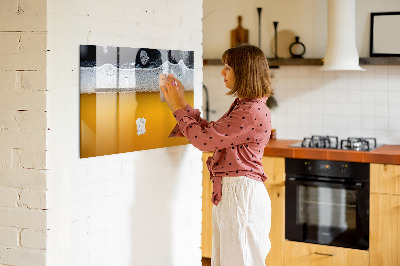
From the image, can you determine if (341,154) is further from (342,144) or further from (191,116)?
(191,116)

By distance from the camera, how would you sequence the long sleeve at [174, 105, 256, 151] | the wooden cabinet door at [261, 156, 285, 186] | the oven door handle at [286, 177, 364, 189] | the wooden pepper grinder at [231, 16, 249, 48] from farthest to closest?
the wooden pepper grinder at [231, 16, 249, 48] → the wooden cabinet door at [261, 156, 285, 186] → the oven door handle at [286, 177, 364, 189] → the long sleeve at [174, 105, 256, 151]

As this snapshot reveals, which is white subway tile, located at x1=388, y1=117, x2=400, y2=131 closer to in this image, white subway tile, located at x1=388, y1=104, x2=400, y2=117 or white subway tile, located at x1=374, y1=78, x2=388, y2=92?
white subway tile, located at x1=388, y1=104, x2=400, y2=117

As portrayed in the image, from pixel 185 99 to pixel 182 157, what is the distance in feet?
1.01

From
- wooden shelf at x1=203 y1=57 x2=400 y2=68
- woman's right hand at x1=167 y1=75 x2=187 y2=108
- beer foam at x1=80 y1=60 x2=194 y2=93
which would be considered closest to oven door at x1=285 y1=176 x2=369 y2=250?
wooden shelf at x1=203 y1=57 x2=400 y2=68

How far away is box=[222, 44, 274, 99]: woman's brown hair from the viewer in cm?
279

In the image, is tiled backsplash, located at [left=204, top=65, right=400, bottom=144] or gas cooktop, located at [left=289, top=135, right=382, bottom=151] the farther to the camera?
tiled backsplash, located at [left=204, top=65, right=400, bottom=144]

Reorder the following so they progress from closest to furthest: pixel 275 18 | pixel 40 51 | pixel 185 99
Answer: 1. pixel 40 51
2. pixel 185 99
3. pixel 275 18

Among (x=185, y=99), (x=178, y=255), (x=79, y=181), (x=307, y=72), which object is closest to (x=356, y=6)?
(x=307, y=72)

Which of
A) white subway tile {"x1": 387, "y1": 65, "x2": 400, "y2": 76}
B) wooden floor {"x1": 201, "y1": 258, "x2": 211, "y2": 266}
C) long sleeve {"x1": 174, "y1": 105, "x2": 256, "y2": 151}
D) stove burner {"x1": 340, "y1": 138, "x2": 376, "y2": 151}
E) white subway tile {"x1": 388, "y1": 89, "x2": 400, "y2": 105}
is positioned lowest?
wooden floor {"x1": 201, "y1": 258, "x2": 211, "y2": 266}

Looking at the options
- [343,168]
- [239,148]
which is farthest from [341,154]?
[239,148]

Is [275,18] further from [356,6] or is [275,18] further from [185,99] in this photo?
[185,99]

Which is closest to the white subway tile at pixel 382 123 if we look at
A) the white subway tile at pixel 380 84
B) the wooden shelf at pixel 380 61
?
the white subway tile at pixel 380 84

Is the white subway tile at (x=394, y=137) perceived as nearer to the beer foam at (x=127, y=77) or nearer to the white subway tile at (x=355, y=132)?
the white subway tile at (x=355, y=132)

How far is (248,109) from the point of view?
9.09ft
